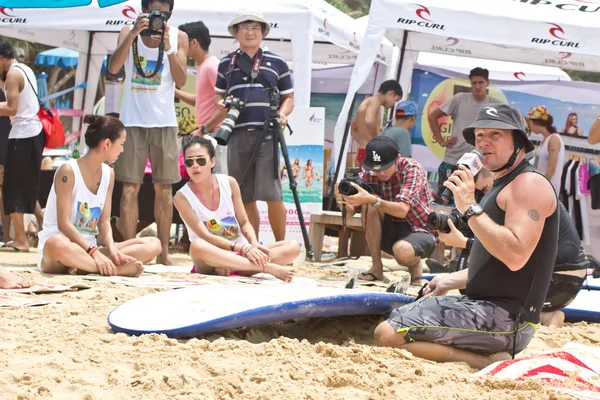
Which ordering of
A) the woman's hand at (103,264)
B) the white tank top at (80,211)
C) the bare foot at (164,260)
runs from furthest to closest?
the bare foot at (164,260) < the white tank top at (80,211) < the woman's hand at (103,264)

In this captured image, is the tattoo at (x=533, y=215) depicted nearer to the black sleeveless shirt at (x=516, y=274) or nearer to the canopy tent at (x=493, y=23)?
the black sleeveless shirt at (x=516, y=274)

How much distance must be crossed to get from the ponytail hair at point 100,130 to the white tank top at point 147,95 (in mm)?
954

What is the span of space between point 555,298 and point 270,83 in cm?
314

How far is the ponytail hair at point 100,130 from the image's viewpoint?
223 inches

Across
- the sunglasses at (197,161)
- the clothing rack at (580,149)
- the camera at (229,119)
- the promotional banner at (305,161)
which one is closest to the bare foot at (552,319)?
the sunglasses at (197,161)

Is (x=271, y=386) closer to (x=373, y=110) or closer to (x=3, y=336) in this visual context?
(x=3, y=336)

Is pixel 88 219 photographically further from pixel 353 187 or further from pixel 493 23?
pixel 493 23

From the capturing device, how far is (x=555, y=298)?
4.61 metres

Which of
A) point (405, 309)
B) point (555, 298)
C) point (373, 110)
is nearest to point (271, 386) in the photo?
point (405, 309)

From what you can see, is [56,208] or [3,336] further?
[56,208]

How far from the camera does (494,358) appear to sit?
141 inches

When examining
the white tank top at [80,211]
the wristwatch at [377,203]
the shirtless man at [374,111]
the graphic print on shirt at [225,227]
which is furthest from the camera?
the shirtless man at [374,111]

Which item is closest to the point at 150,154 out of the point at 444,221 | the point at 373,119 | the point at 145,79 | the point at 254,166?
the point at 145,79

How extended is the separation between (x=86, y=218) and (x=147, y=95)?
144cm
